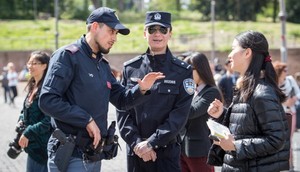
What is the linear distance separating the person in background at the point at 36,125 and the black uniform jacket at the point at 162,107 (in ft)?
3.06

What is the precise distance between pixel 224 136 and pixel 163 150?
110 cm

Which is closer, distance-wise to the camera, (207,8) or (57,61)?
(57,61)

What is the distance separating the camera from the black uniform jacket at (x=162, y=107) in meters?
5.88

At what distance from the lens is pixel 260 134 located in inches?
194

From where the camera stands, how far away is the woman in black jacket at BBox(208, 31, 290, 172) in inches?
191

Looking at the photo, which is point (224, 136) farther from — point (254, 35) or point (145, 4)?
point (145, 4)

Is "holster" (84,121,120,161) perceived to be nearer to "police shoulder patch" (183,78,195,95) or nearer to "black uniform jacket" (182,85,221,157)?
"police shoulder patch" (183,78,195,95)

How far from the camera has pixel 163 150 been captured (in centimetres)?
593

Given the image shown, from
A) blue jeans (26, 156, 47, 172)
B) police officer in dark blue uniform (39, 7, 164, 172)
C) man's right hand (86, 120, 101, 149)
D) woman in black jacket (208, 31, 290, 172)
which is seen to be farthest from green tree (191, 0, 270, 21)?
man's right hand (86, 120, 101, 149)

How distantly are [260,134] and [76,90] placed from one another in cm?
144

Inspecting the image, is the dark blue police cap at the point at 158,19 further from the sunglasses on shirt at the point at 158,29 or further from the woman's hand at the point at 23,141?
the woman's hand at the point at 23,141

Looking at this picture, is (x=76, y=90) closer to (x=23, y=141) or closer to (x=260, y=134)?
(x=260, y=134)

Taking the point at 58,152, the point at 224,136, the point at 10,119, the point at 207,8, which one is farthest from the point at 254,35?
the point at 207,8

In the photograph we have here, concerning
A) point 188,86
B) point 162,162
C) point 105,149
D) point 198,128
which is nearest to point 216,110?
point 188,86
